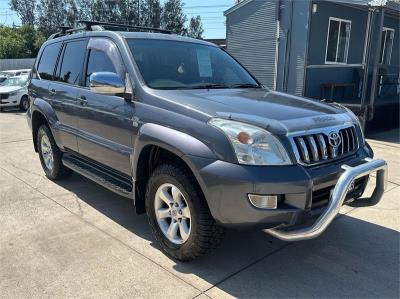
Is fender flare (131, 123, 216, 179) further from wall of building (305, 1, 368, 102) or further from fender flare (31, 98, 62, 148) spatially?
wall of building (305, 1, 368, 102)

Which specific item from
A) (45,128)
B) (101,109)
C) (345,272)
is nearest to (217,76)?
(101,109)

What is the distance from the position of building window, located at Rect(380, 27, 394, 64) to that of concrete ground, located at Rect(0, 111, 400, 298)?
12.7 m

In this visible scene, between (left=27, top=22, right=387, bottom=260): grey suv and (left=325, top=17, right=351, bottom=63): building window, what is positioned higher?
(left=325, top=17, right=351, bottom=63): building window

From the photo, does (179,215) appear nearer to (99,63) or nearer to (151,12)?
(99,63)

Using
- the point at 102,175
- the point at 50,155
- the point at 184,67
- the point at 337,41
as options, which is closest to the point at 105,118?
the point at 102,175

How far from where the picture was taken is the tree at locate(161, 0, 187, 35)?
5109 centimetres

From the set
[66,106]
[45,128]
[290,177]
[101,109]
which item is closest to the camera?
[290,177]

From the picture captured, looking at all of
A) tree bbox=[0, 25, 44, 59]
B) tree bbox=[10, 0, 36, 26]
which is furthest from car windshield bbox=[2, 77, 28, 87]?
tree bbox=[10, 0, 36, 26]

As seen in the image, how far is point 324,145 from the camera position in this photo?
10.5ft

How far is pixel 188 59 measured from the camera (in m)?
4.32

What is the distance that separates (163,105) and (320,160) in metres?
1.34

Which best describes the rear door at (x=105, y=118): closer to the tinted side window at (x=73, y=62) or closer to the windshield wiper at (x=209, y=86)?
the tinted side window at (x=73, y=62)

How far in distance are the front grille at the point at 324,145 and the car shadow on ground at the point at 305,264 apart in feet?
2.34

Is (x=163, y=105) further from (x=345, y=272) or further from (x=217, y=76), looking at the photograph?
(x=345, y=272)
